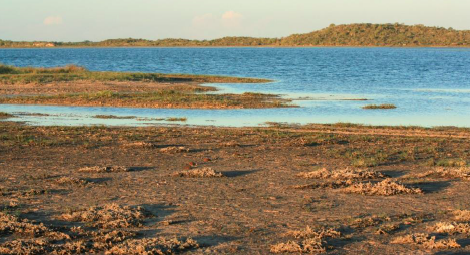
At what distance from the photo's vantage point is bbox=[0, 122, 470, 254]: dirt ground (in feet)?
29.0

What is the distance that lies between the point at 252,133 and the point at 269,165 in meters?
5.05

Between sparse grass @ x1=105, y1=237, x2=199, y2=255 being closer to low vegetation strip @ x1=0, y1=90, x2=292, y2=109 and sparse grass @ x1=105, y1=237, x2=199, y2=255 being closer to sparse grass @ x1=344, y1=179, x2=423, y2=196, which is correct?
sparse grass @ x1=344, y1=179, x2=423, y2=196

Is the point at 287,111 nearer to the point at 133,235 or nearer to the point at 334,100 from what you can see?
the point at 334,100

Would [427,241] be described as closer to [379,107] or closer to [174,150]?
[174,150]

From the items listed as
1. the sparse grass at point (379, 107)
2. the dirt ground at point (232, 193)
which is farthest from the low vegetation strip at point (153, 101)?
the dirt ground at point (232, 193)

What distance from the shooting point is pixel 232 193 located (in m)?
11.9

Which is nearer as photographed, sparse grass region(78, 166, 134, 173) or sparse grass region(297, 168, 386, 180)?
sparse grass region(297, 168, 386, 180)


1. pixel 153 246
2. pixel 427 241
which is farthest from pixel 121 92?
pixel 427 241

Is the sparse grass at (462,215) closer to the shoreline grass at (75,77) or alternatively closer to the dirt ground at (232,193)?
the dirt ground at (232,193)

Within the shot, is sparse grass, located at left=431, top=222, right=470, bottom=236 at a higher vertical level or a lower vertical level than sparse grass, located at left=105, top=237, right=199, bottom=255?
higher

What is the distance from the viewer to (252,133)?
19.7 metres

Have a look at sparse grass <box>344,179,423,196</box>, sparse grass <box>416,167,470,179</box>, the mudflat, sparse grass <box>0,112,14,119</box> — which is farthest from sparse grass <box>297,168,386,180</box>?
the mudflat

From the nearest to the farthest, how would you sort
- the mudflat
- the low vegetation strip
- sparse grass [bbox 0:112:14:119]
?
sparse grass [bbox 0:112:14:119], the low vegetation strip, the mudflat

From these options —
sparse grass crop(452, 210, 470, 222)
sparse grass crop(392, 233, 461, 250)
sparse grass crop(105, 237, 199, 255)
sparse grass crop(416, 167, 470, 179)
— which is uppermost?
sparse grass crop(416, 167, 470, 179)
